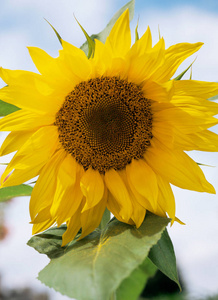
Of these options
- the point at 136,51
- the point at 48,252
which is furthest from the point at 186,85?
the point at 48,252

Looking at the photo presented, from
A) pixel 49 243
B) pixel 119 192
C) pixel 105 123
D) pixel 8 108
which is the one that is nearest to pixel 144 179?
pixel 119 192

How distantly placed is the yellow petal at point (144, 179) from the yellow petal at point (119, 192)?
31mm

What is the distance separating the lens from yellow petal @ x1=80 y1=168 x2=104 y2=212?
0.96m

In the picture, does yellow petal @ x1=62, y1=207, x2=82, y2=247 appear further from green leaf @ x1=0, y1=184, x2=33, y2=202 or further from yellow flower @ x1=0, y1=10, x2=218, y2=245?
green leaf @ x1=0, y1=184, x2=33, y2=202

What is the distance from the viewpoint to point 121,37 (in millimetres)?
906

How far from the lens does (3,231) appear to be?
4.41 meters

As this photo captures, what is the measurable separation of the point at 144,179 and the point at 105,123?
0.58ft

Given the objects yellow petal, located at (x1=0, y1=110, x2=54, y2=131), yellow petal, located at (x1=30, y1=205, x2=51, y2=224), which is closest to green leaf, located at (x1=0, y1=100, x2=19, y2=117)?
yellow petal, located at (x1=0, y1=110, x2=54, y2=131)

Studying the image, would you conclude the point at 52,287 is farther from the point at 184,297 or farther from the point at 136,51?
the point at 184,297

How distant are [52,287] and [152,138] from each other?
48 centimetres

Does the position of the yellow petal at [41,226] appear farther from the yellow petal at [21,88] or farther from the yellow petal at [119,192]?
the yellow petal at [21,88]

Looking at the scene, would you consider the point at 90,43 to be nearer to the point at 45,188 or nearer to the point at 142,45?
the point at 142,45

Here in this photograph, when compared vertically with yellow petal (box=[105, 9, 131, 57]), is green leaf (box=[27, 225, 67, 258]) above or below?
below

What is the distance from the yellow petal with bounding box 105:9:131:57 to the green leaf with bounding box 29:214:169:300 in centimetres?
39
